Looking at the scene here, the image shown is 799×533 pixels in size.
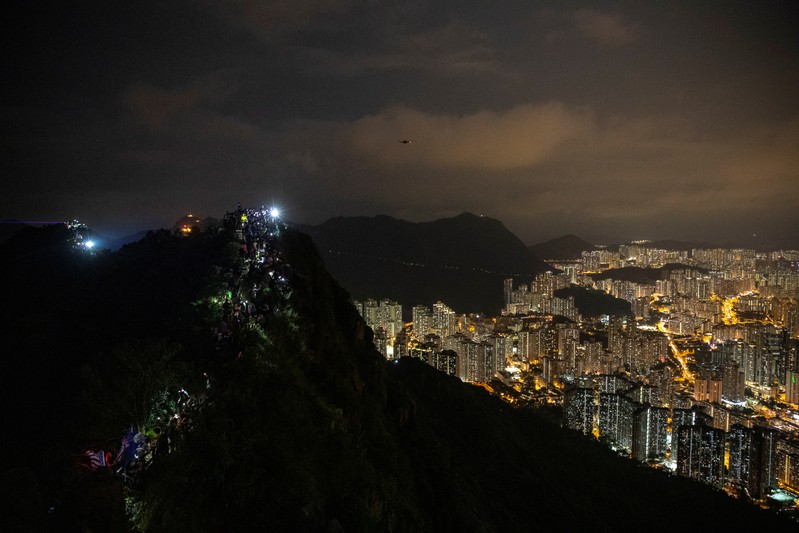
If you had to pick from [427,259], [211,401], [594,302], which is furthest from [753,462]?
[427,259]

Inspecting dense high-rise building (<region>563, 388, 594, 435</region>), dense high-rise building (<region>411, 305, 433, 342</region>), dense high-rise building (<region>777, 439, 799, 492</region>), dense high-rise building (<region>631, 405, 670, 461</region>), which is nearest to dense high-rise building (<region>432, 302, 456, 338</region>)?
dense high-rise building (<region>411, 305, 433, 342</region>)

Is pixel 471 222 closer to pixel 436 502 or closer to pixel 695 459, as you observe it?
pixel 695 459

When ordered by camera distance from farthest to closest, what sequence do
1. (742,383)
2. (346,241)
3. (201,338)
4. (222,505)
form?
(346,241)
(742,383)
(201,338)
(222,505)

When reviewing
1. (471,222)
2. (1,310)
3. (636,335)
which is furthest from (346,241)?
(1,310)

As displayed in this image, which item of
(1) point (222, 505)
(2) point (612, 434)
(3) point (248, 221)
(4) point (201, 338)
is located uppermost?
(3) point (248, 221)

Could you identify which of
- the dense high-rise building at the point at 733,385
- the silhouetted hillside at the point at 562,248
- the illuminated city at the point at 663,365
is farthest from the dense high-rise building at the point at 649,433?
the silhouetted hillside at the point at 562,248

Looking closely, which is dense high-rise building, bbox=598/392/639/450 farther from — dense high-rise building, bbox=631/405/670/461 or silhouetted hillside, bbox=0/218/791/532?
silhouetted hillside, bbox=0/218/791/532

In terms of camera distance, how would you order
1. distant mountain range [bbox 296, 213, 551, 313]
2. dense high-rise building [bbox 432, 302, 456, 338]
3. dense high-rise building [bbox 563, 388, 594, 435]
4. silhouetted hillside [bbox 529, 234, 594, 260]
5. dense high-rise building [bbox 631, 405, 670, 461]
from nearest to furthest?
1. dense high-rise building [bbox 631, 405, 670, 461]
2. dense high-rise building [bbox 563, 388, 594, 435]
3. dense high-rise building [bbox 432, 302, 456, 338]
4. distant mountain range [bbox 296, 213, 551, 313]
5. silhouetted hillside [bbox 529, 234, 594, 260]

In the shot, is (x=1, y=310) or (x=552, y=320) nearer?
(x=1, y=310)
